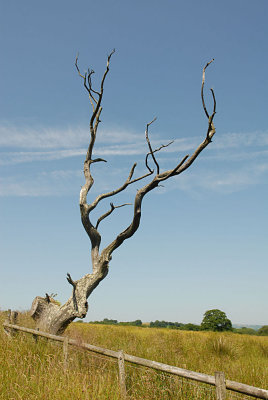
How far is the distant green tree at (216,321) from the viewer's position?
31.6 metres

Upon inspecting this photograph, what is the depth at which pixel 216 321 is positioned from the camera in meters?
31.7

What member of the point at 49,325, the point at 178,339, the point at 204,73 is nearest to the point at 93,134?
the point at 204,73

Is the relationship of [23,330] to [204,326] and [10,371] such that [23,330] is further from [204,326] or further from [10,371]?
[204,326]

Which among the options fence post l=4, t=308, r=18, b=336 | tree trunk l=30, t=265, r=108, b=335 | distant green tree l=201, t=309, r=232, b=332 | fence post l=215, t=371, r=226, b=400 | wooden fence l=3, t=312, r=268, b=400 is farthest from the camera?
distant green tree l=201, t=309, r=232, b=332

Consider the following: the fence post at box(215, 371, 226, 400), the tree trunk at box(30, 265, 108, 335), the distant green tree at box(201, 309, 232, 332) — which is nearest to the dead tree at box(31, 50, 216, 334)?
the tree trunk at box(30, 265, 108, 335)

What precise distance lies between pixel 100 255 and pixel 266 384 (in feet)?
18.5

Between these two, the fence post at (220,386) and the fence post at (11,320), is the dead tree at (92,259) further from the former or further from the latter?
the fence post at (220,386)

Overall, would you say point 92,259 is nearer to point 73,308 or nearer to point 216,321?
point 73,308

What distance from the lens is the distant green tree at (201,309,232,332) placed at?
104 ft

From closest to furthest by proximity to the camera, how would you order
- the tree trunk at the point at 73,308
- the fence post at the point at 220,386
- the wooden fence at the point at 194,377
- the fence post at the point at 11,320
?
1. the wooden fence at the point at 194,377
2. the fence post at the point at 220,386
3. the tree trunk at the point at 73,308
4. the fence post at the point at 11,320

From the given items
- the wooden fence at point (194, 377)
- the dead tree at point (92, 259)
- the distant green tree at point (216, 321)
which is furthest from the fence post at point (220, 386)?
the distant green tree at point (216, 321)

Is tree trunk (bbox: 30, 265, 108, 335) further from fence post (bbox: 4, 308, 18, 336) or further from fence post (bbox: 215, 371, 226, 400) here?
fence post (bbox: 215, 371, 226, 400)

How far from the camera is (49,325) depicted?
420 inches

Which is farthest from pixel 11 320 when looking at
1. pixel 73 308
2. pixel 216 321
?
pixel 216 321
